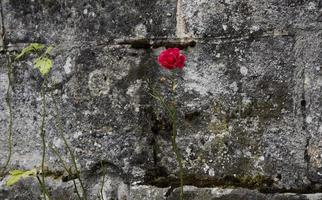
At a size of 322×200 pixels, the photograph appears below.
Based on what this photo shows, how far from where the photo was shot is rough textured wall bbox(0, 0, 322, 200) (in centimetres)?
220

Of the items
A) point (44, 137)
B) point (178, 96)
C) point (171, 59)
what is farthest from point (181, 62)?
point (44, 137)

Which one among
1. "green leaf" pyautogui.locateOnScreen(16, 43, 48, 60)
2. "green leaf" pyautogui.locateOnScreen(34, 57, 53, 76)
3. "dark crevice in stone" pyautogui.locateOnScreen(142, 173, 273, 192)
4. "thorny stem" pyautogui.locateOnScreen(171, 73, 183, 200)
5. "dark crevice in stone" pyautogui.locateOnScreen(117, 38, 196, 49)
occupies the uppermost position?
"dark crevice in stone" pyautogui.locateOnScreen(117, 38, 196, 49)

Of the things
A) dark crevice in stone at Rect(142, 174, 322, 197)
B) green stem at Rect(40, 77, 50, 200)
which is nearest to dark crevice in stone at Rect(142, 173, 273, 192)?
dark crevice in stone at Rect(142, 174, 322, 197)

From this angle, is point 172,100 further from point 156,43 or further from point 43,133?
point 43,133

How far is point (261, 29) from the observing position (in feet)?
7.37

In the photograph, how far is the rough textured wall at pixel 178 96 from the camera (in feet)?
7.22

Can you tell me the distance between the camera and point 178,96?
2.37m

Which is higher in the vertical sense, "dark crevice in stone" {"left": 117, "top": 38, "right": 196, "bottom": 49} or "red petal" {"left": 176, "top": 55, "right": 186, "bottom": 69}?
"dark crevice in stone" {"left": 117, "top": 38, "right": 196, "bottom": 49}

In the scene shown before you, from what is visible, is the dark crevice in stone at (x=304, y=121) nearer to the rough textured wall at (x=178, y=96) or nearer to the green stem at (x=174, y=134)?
the rough textured wall at (x=178, y=96)

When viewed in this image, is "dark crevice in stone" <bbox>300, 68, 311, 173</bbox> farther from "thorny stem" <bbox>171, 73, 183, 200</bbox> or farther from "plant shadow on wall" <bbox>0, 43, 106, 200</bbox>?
"plant shadow on wall" <bbox>0, 43, 106, 200</bbox>

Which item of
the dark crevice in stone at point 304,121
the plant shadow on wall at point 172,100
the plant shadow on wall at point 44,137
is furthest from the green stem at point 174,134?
the dark crevice in stone at point 304,121

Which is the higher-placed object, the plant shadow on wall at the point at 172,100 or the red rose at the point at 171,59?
the red rose at the point at 171,59

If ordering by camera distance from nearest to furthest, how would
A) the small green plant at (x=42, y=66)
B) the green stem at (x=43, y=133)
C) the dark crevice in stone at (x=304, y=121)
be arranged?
the dark crevice in stone at (x=304, y=121) → the small green plant at (x=42, y=66) → the green stem at (x=43, y=133)

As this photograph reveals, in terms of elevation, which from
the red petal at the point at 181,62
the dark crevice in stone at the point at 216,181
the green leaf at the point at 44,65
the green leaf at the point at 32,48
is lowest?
the dark crevice in stone at the point at 216,181
